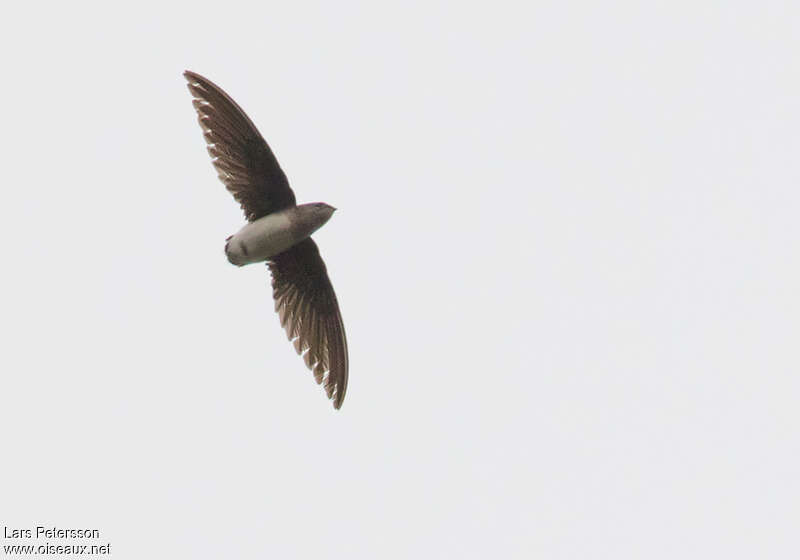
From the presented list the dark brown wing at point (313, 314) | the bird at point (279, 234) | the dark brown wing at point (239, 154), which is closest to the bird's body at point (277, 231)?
the bird at point (279, 234)

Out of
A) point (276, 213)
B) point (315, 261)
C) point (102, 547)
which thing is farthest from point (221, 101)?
point (102, 547)

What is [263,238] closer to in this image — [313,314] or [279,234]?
[279,234]

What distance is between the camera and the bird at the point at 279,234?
866 centimetres

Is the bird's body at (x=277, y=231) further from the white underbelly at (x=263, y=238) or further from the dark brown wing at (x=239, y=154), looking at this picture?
the dark brown wing at (x=239, y=154)

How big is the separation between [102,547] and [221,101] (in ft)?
14.5

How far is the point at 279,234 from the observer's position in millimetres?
8766

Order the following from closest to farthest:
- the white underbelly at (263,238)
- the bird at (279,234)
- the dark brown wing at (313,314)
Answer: the bird at (279,234) < the white underbelly at (263,238) < the dark brown wing at (313,314)

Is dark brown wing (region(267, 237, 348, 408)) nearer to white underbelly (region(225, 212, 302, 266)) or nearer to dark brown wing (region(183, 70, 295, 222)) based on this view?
white underbelly (region(225, 212, 302, 266))

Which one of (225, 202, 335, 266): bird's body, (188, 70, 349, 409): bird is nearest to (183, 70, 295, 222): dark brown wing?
(188, 70, 349, 409): bird

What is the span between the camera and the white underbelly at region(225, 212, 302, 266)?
8.77m

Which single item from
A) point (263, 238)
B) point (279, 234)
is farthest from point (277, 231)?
point (263, 238)

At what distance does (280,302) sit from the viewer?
932 cm

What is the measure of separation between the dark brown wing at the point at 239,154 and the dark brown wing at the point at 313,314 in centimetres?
60

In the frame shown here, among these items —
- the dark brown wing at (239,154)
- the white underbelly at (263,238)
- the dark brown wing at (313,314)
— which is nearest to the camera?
the dark brown wing at (239,154)
